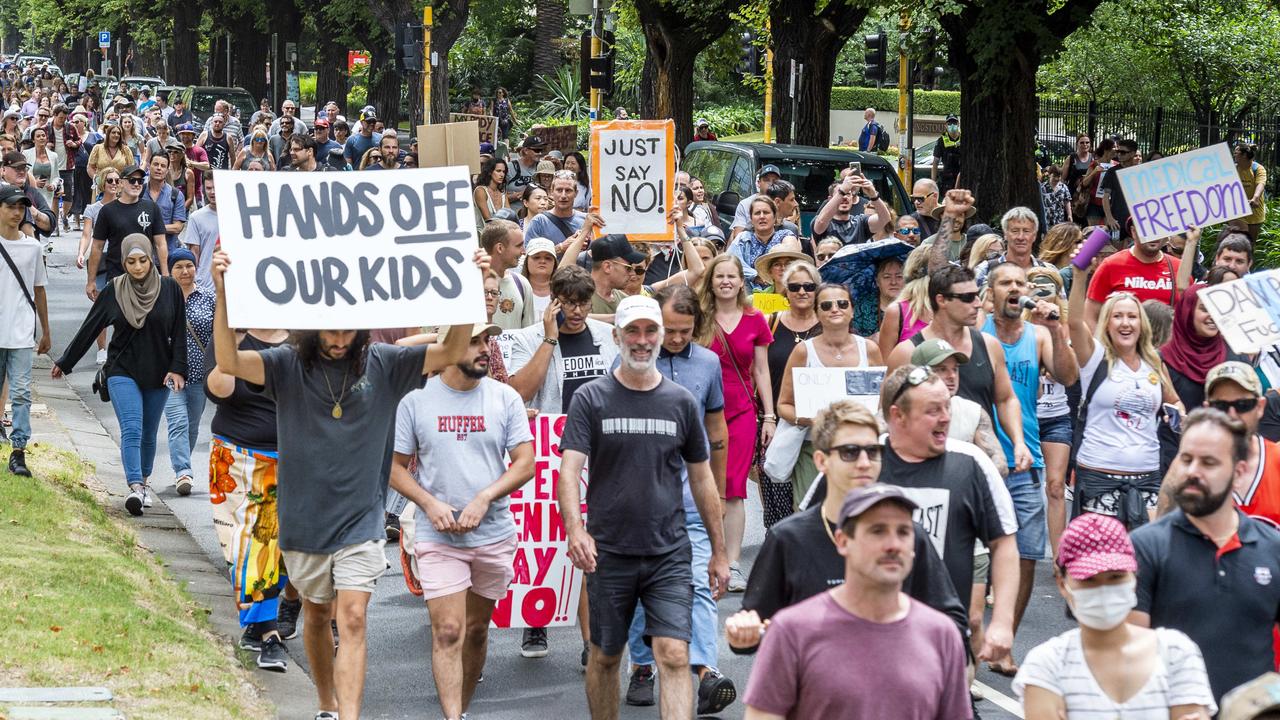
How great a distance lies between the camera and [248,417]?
811 cm

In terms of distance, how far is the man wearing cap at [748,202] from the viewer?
15.1 metres

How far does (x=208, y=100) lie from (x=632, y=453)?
37217mm

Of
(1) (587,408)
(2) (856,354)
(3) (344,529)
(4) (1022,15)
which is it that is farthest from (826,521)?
(4) (1022,15)

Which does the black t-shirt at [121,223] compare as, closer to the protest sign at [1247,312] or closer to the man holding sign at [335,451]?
the man holding sign at [335,451]

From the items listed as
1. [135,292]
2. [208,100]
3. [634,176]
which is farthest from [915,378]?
[208,100]

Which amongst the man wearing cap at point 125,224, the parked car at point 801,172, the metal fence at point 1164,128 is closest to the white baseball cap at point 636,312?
the man wearing cap at point 125,224

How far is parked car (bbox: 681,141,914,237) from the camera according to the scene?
Answer: 1800 cm

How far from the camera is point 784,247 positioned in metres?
11.3

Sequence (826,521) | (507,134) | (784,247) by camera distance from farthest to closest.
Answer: (507,134)
(784,247)
(826,521)

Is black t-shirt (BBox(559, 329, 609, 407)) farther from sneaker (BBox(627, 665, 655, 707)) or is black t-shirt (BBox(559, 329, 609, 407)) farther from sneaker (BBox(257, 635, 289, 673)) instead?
sneaker (BBox(257, 635, 289, 673))

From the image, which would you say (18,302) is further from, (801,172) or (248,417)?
(801,172)

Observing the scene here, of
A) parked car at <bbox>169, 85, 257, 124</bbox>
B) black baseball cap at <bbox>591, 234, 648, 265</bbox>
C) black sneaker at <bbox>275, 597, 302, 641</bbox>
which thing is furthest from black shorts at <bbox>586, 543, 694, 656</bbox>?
parked car at <bbox>169, 85, 257, 124</bbox>

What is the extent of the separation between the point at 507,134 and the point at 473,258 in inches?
1598

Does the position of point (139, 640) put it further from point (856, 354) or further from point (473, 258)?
point (856, 354)
